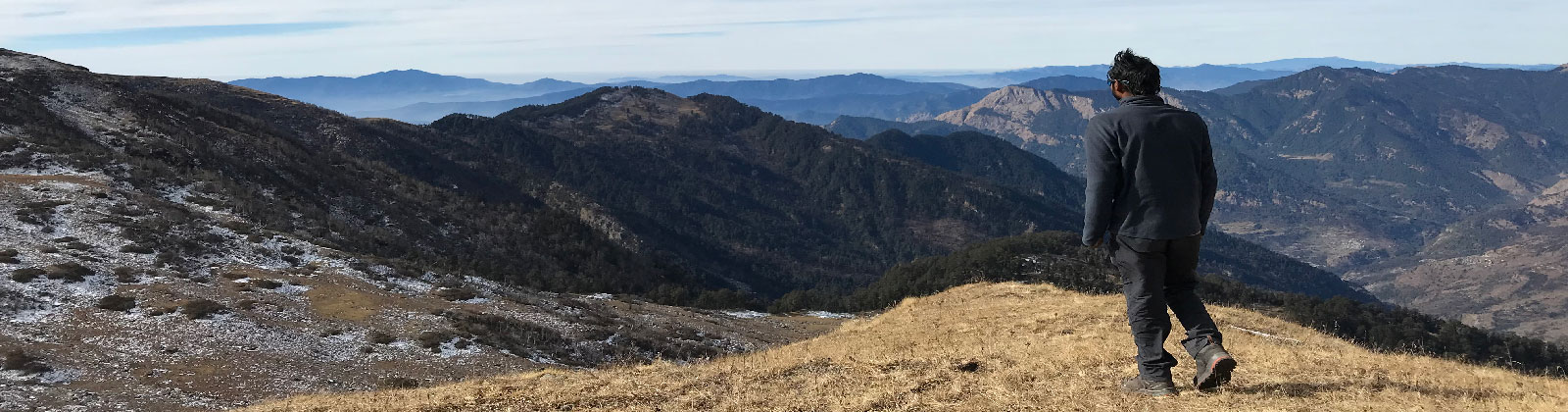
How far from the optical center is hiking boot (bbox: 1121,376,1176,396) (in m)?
8.05

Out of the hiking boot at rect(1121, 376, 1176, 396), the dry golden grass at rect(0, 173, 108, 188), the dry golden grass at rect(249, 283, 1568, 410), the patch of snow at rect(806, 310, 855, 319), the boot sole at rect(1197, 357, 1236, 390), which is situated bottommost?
the patch of snow at rect(806, 310, 855, 319)

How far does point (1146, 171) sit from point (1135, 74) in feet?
3.31

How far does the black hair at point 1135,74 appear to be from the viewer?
7703 mm

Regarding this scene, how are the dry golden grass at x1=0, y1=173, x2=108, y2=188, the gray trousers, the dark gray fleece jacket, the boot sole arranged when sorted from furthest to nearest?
the dry golden grass at x1=0, y1=173, x2=108, y2=188 < the boot sole < the gray trousers < the dark gray fleece jacket

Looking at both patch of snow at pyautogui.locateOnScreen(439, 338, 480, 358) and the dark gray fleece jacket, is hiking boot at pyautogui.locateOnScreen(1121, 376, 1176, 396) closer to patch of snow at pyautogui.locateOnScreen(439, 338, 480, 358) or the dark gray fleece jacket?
the dark gray fleece jacket

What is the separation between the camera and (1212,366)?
7.90m

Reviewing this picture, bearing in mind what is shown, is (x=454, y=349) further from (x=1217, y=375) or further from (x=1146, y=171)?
(x=1146, y=171)

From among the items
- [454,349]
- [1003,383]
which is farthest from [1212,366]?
[454,349]

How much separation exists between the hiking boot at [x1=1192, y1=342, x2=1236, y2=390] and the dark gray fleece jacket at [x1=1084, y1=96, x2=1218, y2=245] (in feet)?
4.01

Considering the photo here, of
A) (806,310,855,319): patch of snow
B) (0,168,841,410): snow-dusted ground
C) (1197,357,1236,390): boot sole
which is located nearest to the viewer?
(1197,357,1236,390): boot sole

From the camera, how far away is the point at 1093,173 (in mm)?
7648

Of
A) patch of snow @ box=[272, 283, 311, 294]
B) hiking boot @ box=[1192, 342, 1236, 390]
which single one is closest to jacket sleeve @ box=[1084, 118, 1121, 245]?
hiking boot @ box=[1192, 342, 1236, 390]

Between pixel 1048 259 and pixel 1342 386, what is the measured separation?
308 ft

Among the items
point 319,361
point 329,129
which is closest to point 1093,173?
point 319,361
